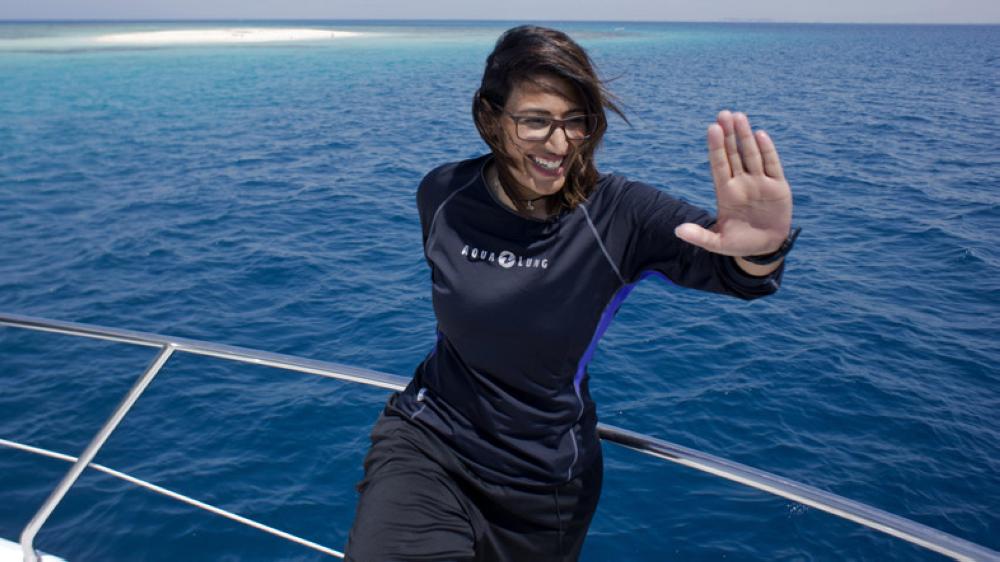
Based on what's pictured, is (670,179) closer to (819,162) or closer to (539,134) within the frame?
(819,162)

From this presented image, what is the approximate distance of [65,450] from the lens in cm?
599

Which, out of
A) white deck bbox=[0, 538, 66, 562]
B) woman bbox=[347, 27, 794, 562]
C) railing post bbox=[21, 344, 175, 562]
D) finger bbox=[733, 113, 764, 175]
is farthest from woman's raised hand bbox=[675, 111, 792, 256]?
white deck bbox=[0, 538, 66, 562]

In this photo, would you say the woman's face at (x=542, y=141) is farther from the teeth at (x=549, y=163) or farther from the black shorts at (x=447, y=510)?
the black shorts at (x=447, y=510)

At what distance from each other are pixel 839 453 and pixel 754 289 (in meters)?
5.24

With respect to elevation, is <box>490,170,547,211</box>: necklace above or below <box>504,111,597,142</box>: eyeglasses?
below

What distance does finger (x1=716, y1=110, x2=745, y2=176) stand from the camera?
4.90 ft

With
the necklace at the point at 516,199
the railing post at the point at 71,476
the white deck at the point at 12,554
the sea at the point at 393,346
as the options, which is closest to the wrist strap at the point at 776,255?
the sea at the point at 393,346

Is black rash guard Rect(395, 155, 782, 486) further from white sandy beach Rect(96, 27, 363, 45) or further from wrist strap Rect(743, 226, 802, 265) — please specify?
white sandy beach Rect(96, 27, 363, 45)

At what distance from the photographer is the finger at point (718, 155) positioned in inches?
58.9

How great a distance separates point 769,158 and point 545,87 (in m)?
0.64

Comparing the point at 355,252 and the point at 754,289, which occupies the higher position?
the point at 754,289

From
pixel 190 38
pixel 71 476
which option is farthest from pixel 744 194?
pixel 190 38

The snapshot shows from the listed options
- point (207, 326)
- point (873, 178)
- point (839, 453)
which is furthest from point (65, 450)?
point (873, 178)

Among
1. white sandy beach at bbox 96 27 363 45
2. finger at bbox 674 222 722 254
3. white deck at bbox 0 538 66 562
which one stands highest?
finger at bbox 674 222 722 254
